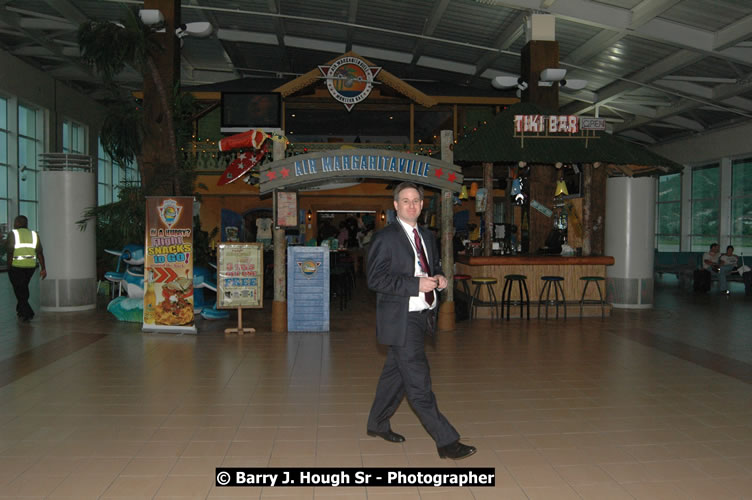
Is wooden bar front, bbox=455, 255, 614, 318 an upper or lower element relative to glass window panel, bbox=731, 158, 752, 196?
lower

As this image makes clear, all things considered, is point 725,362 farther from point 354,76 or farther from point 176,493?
point 354,76

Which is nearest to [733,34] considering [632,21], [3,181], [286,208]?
[632,21]

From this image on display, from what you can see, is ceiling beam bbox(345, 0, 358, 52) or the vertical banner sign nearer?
the vertical banner sign

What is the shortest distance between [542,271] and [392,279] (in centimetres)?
749

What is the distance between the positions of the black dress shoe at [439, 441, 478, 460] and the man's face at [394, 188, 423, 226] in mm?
1412

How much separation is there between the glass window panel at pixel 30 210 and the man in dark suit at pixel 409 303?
773 inches

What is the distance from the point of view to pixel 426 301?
12.1 ft

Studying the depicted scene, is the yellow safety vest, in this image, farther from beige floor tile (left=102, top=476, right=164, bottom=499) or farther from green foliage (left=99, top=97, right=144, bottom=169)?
beige floor tile (left=102, top=476, right=164, bottom=499)

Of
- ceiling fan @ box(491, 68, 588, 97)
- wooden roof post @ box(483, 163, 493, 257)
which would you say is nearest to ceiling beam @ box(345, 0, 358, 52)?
ceiling fan @ box(491, 68, 588, 97)

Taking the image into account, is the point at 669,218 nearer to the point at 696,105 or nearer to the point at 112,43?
the point at 696,105

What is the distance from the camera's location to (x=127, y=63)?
10.4 metres

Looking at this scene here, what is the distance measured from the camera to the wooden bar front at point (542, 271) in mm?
10195

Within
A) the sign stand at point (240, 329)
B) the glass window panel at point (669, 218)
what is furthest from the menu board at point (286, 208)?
the glass window panel at point (669, 218)

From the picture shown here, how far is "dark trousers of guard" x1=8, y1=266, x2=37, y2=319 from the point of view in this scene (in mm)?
9164
